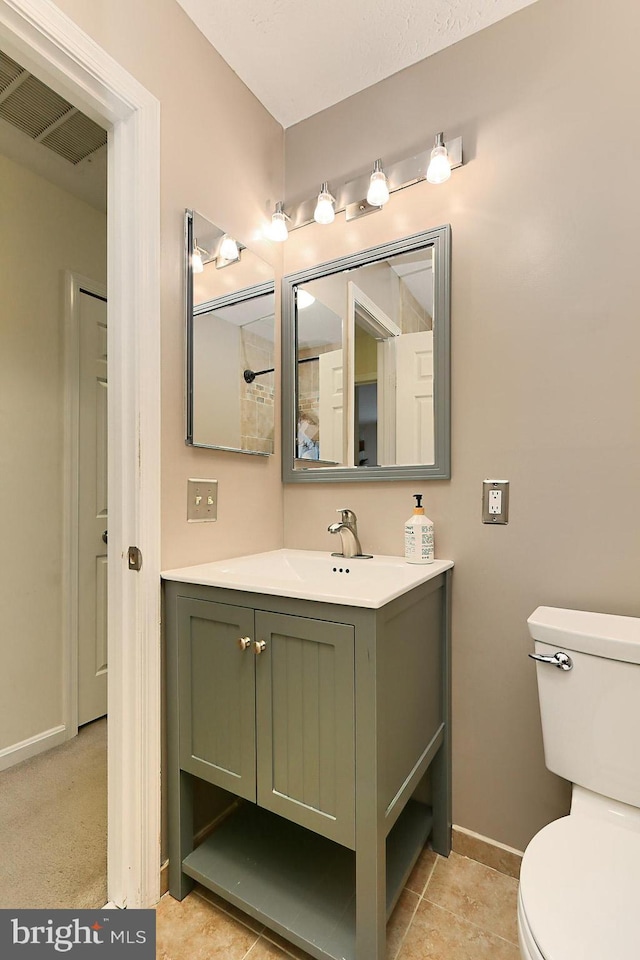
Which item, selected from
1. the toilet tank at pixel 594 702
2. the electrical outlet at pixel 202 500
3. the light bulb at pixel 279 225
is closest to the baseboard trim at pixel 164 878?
the electrical outlet at pixel 202 500

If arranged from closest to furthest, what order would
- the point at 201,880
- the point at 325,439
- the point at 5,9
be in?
1. the point at 5,9
2. the point at 201,880
3. the point at 325,439

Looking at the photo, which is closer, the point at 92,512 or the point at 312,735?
the point at 312,735

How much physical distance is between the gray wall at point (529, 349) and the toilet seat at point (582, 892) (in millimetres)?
414

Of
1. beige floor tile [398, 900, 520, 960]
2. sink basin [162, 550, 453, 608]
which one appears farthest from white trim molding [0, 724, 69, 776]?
beige floor tile [398, 900, 520, 960]

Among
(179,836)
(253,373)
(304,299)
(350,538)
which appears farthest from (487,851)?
(304,299)

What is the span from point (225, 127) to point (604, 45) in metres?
1.13

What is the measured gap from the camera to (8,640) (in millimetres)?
1921

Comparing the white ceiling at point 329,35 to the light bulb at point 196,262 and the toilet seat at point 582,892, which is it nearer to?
the light bulb at point 196,262

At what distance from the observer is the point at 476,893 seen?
4.19 ft

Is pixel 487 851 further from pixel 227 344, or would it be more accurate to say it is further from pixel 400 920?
pixel 227 344

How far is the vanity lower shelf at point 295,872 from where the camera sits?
110 centimetres

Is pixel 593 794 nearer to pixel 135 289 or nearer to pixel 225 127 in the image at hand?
pixel 135 289

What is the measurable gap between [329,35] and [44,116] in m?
1.06

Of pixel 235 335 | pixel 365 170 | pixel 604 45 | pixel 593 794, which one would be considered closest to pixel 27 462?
pixel 235 335
